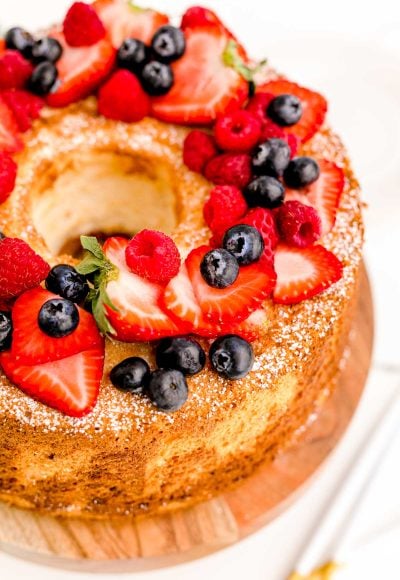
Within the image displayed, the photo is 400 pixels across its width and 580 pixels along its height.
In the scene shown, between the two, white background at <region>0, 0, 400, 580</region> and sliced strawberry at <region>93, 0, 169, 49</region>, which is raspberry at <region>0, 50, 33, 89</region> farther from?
white background at <region>0, 0, 400, 580</region>

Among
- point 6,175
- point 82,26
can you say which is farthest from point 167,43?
point 6,175

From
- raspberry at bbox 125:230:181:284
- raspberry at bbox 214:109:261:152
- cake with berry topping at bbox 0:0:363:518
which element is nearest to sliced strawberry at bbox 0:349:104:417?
cake with berry topping at bbox 0:0:363:518

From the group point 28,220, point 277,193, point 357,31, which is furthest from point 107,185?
point 357,31

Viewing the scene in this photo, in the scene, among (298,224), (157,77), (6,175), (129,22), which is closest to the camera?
(298,224)

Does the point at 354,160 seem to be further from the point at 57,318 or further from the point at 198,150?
the point at 57,318

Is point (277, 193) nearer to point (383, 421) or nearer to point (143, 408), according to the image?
point (143, 408)
